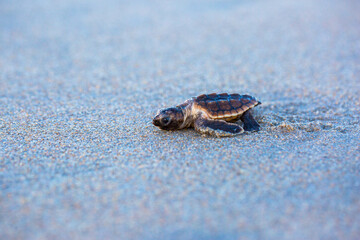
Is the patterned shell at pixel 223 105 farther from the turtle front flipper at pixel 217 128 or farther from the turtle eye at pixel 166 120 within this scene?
the turtle eye at pixel 166 120

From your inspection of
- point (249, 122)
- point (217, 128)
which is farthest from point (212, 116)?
point (249, 122)

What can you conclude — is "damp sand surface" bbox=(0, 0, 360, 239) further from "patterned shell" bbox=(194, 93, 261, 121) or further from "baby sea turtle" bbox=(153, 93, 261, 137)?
"patterned shell" bbox=(194, 93, 261, 121)

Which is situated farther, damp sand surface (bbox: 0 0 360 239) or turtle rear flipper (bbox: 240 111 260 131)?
turtle rear flipper (bbox: 240 111 260 131)

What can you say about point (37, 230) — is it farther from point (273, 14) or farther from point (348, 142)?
point (273, 14)

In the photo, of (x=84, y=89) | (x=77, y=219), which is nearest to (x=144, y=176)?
(x=77, y=219)

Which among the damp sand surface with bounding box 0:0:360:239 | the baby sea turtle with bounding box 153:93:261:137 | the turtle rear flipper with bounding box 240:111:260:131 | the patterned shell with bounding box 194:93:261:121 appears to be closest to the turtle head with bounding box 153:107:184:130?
the baby sea turtle with bounding box 153:93:261:137

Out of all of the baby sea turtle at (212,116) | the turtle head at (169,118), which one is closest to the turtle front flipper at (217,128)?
the baby sea turtle at (212,116)
